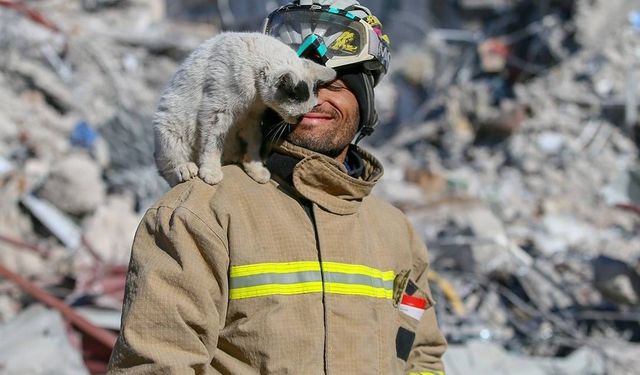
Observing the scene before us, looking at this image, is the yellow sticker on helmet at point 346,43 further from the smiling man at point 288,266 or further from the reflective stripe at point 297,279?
the reflective stripe at point 297,279

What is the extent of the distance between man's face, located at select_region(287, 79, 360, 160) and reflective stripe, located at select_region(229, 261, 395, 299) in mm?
417

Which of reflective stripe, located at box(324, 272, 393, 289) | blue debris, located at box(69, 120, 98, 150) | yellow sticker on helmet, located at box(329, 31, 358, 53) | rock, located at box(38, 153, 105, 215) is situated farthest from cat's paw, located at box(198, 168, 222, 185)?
blue debris, located at box(69, 120, 98, 150)

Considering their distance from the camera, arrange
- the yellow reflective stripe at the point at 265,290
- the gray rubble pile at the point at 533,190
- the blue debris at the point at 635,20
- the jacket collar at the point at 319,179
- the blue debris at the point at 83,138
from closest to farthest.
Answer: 1. the yellow reflective stripe at the point at 265,290
2. the jacket collar at the point at 319,179
3. the gray rubble pile at the point at 533,190
4. the blue debris at the point at 83,138
5. the blue debris at the point at 635,20

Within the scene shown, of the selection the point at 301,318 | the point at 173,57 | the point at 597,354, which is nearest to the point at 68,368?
the point at 301,318

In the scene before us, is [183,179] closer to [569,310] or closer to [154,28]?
[569,310]

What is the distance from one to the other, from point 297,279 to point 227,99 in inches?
29.7

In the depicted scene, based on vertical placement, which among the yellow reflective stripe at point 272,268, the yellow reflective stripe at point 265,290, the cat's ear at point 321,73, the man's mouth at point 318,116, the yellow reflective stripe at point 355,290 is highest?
the cat's ear at point 321,73

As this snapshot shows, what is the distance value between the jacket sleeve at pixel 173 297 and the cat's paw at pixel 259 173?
302mm

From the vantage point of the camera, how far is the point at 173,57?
47.3ft

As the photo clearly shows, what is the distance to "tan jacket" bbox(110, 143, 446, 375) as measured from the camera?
2018mm

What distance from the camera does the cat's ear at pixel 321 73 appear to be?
2549mm

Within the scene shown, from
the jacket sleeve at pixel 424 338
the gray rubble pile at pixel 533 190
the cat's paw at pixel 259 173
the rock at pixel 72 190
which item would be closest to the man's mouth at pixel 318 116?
the cat's paw at pixel 259 173

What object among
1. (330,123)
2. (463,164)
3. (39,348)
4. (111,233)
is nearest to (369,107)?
(330,123)

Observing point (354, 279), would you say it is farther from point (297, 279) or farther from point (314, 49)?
point (314, 49)
